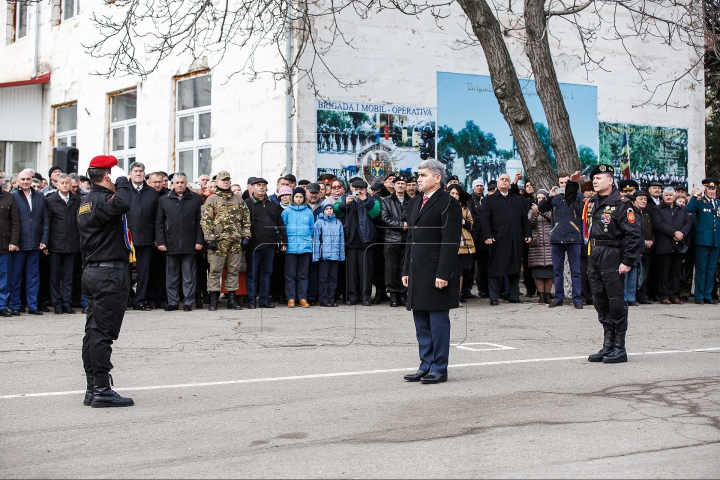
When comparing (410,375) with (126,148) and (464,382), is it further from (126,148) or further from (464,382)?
(126,148)

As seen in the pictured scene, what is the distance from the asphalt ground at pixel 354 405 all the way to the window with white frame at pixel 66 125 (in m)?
13.9

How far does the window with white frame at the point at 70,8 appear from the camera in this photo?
25.2 m

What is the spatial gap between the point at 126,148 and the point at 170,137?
2330 millimetres

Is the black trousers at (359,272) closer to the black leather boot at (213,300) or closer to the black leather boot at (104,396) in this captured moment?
the black leather boot at (213,300)

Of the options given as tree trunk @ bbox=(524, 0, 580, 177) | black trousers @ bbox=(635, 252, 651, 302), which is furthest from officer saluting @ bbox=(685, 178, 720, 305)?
tree trunk @ bbox=(524, 0, 580, 177)

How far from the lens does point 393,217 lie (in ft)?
50.3

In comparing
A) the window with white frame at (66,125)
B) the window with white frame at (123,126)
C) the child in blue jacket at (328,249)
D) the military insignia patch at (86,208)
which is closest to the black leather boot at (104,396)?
the military insignia patch at (86,208)

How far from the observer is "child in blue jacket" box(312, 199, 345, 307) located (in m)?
15.2

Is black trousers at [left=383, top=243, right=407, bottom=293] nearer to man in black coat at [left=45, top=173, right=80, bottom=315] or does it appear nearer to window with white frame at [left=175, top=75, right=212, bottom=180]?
man in black coat at [left=45, top=173, right=80, bottom=315]

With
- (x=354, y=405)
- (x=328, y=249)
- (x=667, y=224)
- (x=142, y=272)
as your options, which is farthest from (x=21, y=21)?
(x=354, y=405)

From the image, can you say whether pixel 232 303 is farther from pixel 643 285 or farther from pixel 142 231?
pixel 643 285

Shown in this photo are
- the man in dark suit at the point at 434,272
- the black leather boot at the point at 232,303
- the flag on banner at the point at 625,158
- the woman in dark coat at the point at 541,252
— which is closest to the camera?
the man in dark suit at the point at 434,272

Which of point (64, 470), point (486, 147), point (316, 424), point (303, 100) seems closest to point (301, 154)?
point (303, 100)

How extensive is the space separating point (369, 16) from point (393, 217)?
20.5 feet
